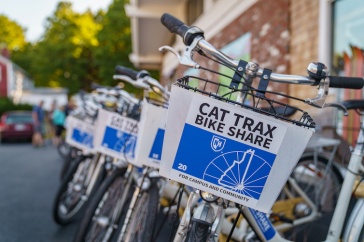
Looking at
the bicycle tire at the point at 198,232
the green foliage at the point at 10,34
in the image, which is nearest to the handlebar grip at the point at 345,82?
the bicycle tire at the point at 198,232

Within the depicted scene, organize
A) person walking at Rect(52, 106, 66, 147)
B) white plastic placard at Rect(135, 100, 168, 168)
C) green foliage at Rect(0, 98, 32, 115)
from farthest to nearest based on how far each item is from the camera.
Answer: green foliage at Rect(0, 98, 32, 115)
person walking at Rect(52, 106, 66, 147)
white plastic placard at Rect(135, 100, 168, 168)

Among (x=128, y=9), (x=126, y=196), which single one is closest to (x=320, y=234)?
(x=126, y=196)

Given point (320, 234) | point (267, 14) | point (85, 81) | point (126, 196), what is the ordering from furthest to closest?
point (85, 81), point (267, 14), point (320, 234), point (126, 196)

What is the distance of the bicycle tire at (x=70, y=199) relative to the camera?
161 inches

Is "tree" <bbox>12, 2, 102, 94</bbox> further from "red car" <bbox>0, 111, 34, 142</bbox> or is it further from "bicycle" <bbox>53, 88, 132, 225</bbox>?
"bicycle" <bbox>53, 88, 132, 225</bbox>

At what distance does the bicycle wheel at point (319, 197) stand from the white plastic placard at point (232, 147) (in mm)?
1937

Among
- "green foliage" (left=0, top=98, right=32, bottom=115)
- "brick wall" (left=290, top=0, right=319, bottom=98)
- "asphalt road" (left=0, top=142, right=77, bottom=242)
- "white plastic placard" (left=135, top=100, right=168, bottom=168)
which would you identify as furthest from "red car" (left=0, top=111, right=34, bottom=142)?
"white plastic placard" (left=135, top=100, right=168, bottom=168)

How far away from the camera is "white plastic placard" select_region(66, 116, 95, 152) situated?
4.42 meters

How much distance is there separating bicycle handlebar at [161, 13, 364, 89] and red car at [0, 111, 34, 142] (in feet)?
58.9

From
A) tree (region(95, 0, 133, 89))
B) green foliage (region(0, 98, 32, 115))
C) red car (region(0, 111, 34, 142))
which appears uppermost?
tree (region(95, 0, 133, 89))

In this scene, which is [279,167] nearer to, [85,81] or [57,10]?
[85,81]

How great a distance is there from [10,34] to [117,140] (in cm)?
5646

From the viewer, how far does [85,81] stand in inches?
1572

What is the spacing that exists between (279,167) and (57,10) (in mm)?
43529
